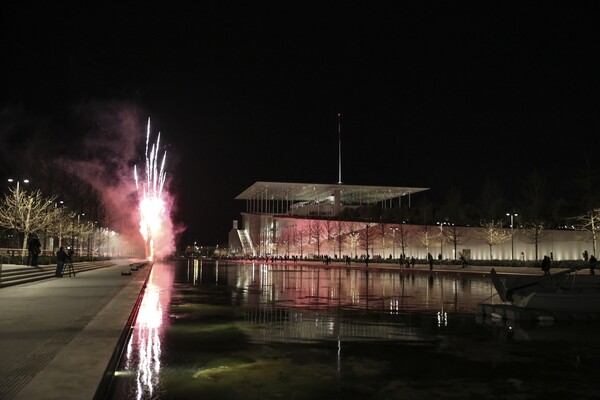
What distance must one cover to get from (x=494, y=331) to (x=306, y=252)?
261 feet

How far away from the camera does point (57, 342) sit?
9.27 metres

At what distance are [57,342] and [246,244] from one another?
116m

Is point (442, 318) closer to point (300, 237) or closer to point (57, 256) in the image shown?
point (57, 256)

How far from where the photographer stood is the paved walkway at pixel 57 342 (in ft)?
20.7

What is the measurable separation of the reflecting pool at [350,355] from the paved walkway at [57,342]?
0.50 metres

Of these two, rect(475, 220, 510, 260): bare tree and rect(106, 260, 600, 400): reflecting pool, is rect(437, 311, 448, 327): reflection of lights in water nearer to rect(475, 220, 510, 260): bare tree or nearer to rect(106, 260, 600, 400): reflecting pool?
rect(106, 260, 600, 400): reflecting pool

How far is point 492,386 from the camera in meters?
7.29

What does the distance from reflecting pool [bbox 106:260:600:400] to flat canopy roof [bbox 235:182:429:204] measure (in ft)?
257

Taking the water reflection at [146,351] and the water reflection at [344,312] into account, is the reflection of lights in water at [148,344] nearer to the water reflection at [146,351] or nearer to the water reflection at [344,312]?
the water reflection at [146,351]

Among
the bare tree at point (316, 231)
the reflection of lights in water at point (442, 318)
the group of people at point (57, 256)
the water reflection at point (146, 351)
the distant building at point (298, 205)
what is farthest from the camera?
the distant building at point (298, 205)

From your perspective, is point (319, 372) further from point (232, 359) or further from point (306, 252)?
point (306, 252)

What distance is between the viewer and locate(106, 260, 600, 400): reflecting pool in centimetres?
707

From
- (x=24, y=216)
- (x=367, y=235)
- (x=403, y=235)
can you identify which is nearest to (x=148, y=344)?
(x=24, y=216)

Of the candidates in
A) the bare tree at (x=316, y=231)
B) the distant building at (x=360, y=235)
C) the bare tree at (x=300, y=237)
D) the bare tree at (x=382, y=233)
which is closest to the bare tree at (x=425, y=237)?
the distant building at (x=360, y=235)
